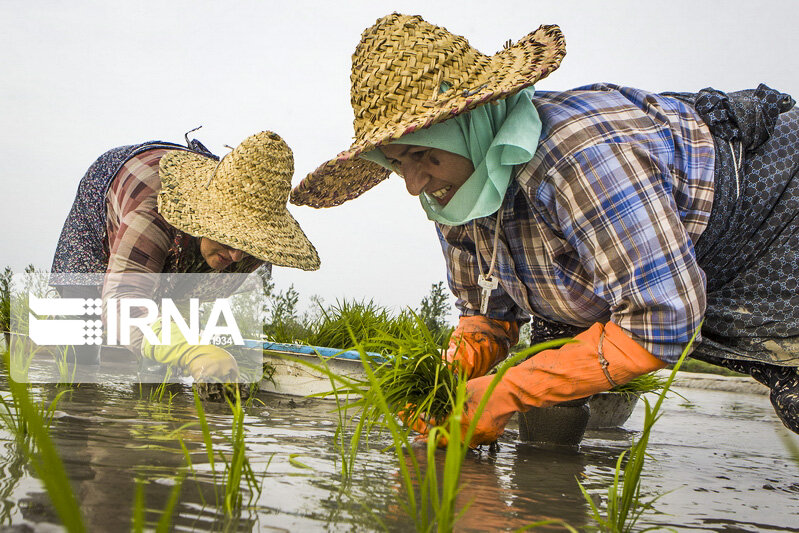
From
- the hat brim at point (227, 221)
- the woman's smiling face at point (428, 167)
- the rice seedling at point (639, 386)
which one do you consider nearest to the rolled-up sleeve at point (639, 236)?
the woman's smiling face at point (428, 167)

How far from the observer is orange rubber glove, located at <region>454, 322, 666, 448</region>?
186cm

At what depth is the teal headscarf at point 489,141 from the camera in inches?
70.7

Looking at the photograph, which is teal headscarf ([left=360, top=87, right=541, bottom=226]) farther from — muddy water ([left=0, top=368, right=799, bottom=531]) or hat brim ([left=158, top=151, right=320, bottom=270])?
hat brim ([left=158, top=151, right=320, bottom=270])

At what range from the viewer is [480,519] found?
4.53ft

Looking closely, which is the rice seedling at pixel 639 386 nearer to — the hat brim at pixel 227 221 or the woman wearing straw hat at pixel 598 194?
the woman wearing straw hat at pixel 598 194

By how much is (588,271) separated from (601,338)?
0.65 ft

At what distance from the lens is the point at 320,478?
1.61 meters

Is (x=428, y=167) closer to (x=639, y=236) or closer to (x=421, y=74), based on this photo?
(x=421, y=74)

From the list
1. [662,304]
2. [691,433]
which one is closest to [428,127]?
[662,304]

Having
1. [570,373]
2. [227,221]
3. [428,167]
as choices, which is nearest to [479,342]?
[570,373]

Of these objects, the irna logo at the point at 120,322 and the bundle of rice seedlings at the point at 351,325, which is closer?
the irna logo at the point at 120,322

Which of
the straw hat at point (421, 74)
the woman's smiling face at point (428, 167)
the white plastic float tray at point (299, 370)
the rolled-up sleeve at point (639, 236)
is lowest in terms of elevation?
the white plastic float tray at point (299, 370)

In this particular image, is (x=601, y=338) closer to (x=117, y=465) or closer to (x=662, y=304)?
(x=662, y=304)

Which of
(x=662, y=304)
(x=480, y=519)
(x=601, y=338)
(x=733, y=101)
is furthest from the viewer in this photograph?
(x=733, y=101)
